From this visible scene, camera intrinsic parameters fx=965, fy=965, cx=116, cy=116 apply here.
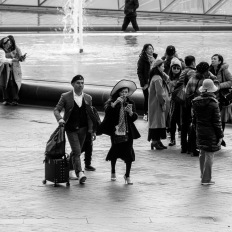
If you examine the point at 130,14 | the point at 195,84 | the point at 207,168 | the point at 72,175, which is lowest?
the point at 72,175

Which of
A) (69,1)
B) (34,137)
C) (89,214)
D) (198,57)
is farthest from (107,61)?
(69,1)

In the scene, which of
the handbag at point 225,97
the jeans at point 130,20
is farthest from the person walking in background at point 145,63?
the jeans at point 130,20

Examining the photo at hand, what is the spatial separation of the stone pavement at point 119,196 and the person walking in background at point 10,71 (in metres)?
3.62

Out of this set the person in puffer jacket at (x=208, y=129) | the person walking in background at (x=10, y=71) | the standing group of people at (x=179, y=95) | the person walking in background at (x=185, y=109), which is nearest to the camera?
the person in puffer jacket at (x=208, y=129)

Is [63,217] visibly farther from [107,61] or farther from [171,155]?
[107,61]

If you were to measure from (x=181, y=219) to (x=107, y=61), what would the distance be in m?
13.2

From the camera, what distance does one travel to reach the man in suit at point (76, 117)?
12023 millimetres

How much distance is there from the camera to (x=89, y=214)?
10.3 meters

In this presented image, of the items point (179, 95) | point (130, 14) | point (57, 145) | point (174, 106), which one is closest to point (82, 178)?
point (57, 145)

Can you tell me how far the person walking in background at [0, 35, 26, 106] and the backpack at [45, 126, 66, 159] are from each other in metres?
6.64

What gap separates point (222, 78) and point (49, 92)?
15.0 feet

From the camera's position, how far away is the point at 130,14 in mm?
31547

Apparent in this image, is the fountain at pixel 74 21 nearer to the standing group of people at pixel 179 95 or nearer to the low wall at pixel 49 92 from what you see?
the low wall at pixel 49 92

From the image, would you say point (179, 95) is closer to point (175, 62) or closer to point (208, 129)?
point (175, 62)
